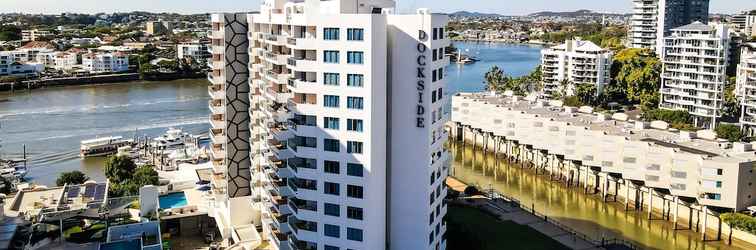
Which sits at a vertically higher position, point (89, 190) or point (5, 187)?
point (89, 190)

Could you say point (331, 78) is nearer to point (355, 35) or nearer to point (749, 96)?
point (355, 35)

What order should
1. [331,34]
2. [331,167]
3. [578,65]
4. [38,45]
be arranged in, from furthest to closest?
[38,45]
[578,65]
[331,167]
[331,34]

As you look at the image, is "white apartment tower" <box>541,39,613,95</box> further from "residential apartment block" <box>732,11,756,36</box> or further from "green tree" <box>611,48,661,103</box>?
"residential apartment block" <box>732,11,756,36</box>

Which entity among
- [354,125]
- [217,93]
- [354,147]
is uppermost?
[217,93]

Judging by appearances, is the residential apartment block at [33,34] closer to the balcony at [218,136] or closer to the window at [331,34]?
the balcony at [218,136]

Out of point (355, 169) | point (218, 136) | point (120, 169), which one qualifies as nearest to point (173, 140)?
point (120, 169)

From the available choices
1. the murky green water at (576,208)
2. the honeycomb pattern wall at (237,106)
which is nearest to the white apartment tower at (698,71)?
the murky green water at (576,208)

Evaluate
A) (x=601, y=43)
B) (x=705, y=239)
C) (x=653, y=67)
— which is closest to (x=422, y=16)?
(x=705, y=239)
